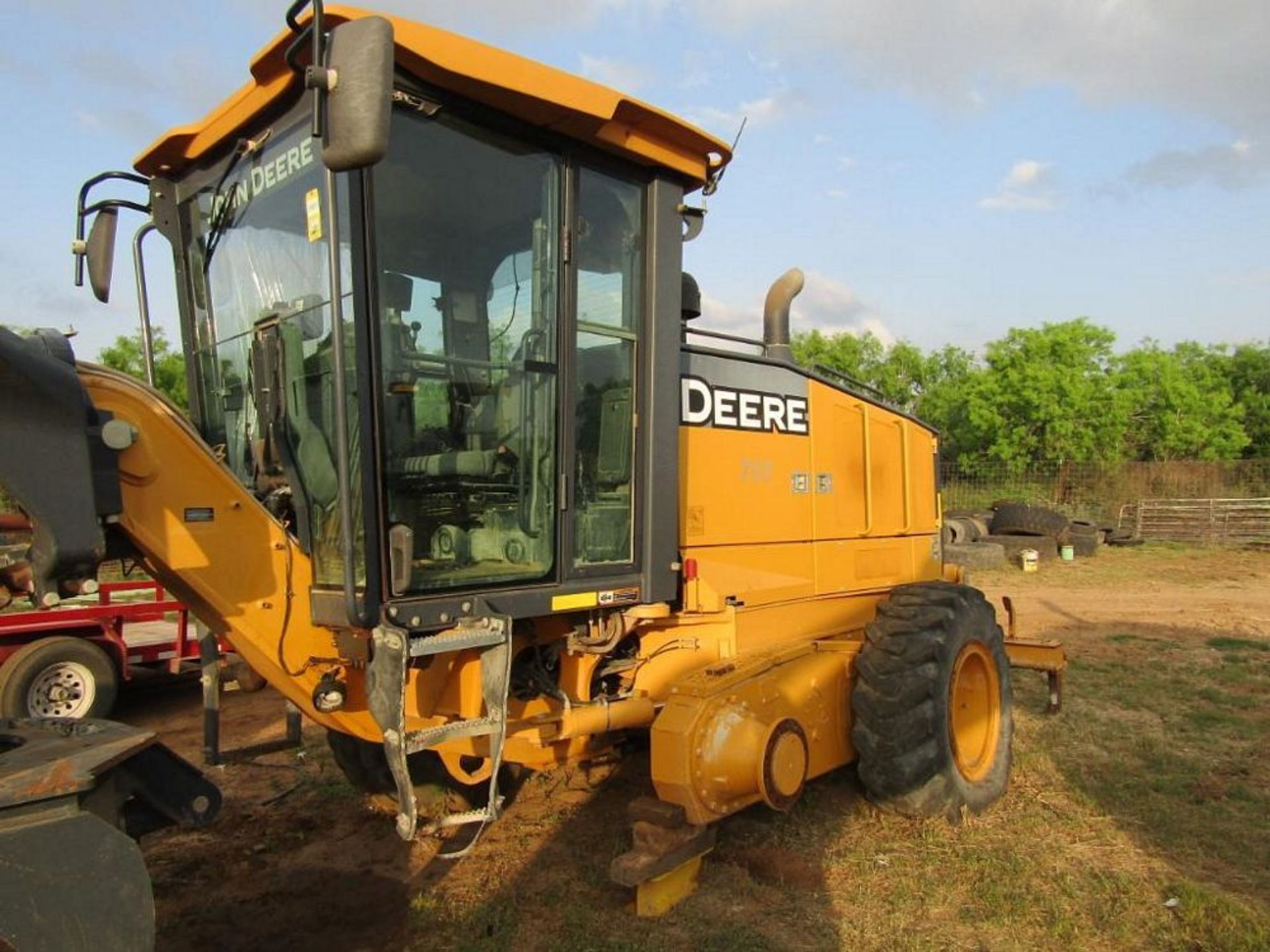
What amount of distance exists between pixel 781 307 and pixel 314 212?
2900 mm

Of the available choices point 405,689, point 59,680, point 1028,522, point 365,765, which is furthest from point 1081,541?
point 405,689

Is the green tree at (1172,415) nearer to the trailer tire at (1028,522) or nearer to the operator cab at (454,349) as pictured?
the trailer tire at (1028,522)

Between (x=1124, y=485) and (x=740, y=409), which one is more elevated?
(x=740, y=409)

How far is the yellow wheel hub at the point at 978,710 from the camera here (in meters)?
5.18

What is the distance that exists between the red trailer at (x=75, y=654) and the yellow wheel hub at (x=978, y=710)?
17.9 feet

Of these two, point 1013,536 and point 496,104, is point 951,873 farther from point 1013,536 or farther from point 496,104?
point 1013,536

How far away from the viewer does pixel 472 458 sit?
3463mm

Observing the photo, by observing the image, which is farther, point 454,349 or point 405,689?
point 454,349

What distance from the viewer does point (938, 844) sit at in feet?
14.8

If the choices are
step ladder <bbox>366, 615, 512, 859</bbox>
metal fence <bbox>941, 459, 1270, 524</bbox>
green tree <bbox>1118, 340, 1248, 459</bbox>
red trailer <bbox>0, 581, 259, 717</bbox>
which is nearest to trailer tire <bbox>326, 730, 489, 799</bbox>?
step ladder <bbox>366, 615, 512, 859</bbox>

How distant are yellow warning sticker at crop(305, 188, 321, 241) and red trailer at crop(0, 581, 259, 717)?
458 cm

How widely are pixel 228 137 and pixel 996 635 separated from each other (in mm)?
4511

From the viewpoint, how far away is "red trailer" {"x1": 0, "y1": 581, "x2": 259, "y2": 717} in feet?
23.5

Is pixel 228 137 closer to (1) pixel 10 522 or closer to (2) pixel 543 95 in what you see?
(2) pixel 543 95
